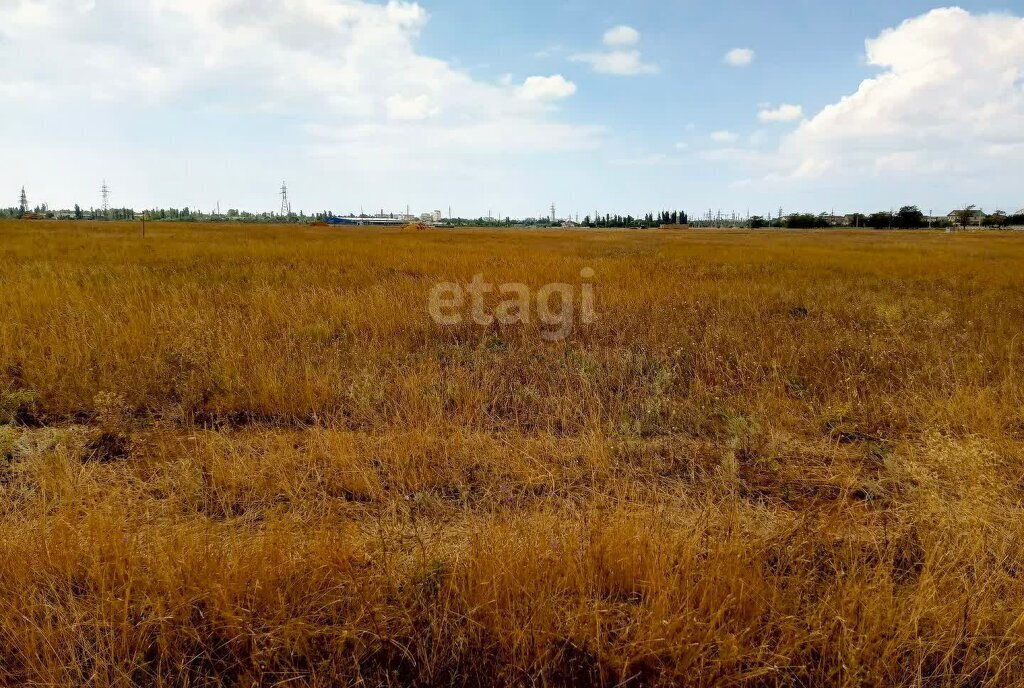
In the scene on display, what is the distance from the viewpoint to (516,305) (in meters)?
9.50

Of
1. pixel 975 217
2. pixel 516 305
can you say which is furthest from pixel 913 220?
pixel 516 305

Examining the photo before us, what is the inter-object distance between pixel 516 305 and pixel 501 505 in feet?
21.4

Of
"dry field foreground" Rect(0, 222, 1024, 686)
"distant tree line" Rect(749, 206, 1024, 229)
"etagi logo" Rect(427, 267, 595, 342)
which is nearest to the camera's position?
"dry field foreground" Rect(0, 222, 1024, 686)

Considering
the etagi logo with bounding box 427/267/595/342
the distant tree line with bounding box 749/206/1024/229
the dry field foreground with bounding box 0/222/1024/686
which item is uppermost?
the distant tree line with bounding box 749/206/1024/229

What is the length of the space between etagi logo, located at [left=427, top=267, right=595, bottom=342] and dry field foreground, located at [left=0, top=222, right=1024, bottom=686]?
2.25ft

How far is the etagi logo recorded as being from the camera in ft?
26.8

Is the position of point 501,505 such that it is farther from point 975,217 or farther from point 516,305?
point 975,217

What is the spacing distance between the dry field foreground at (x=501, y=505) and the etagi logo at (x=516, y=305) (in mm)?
685

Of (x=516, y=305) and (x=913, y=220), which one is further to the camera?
(x=913, y=220)

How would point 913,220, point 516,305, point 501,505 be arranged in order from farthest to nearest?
point 913,220 → point 516,305 → point 501,505

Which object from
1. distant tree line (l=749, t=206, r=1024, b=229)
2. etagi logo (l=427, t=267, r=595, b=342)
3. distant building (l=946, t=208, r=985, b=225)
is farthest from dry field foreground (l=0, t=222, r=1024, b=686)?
distant building (l=946, t=208, r=985, b=225)

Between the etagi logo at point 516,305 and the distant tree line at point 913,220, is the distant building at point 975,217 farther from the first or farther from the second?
the etagi logo at point 516,305

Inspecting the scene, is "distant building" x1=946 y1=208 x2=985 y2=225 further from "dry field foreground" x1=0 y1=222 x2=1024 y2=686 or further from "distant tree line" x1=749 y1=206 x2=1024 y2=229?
"dry field foreground" x1=0 y1=222 x2=1024 y2=686

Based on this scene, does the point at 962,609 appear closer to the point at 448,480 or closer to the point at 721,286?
the point at 448,480
